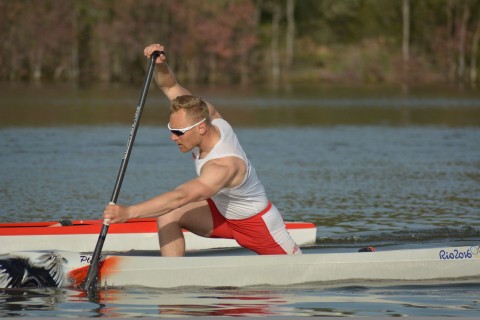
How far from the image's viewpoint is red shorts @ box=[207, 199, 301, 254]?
1124cm

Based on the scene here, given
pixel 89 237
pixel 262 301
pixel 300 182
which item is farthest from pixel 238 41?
pixel 262 301

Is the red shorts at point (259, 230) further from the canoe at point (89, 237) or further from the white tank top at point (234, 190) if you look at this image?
the canoe at point (89, 237)

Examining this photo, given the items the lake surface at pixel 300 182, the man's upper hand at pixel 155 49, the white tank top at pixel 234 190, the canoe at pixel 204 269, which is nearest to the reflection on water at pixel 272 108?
the lake surface at pixel 300 182

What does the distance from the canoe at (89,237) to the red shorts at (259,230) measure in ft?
9.37

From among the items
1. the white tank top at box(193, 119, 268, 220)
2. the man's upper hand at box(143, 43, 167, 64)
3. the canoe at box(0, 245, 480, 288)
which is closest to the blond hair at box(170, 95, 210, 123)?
the white tank top at box(193, 119, 268, 220)

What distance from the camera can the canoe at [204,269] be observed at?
1128cm

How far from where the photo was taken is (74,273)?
11383mm

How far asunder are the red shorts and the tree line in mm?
71444

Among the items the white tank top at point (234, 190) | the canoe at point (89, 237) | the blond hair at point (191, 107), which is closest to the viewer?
the blond hair at point (191, 107)

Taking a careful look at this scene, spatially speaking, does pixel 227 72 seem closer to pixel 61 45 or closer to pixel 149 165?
pixel 61 45

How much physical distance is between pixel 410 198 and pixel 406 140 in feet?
42.3

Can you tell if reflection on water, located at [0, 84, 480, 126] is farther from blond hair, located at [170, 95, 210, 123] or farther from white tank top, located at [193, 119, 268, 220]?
blond hair, located at [170, 95, 210, 123]

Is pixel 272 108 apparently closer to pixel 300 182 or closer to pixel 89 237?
pixel 300 182

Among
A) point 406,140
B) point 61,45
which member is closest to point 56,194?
point 406,140
